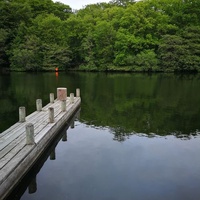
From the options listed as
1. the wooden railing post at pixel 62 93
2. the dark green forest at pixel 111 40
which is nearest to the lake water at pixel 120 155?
the wooden railing post at pixel 62 93

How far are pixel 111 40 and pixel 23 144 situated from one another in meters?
41.9

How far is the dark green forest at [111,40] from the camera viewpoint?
149ft

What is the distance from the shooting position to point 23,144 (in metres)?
8.55

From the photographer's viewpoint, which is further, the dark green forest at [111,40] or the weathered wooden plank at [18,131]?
the dark green forest at [111,40]

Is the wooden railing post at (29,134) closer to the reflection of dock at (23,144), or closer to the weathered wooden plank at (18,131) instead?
the reflection of dock at (23,144)

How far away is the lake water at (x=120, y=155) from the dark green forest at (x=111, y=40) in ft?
93.9

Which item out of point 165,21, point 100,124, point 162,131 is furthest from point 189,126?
point 165,21

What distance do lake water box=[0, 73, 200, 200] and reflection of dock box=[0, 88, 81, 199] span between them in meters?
0.37

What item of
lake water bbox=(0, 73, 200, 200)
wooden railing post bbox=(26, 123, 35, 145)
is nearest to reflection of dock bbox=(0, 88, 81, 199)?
wooden railing post bbox=(26, 123, 35, 145)

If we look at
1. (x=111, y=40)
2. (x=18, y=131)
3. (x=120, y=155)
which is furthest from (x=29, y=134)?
(x=111, y=40)

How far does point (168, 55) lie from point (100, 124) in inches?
1342

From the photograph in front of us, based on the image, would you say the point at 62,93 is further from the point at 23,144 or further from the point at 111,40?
the point at 111,40

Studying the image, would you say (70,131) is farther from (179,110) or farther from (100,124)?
(179,110)

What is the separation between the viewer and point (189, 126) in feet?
44.9
